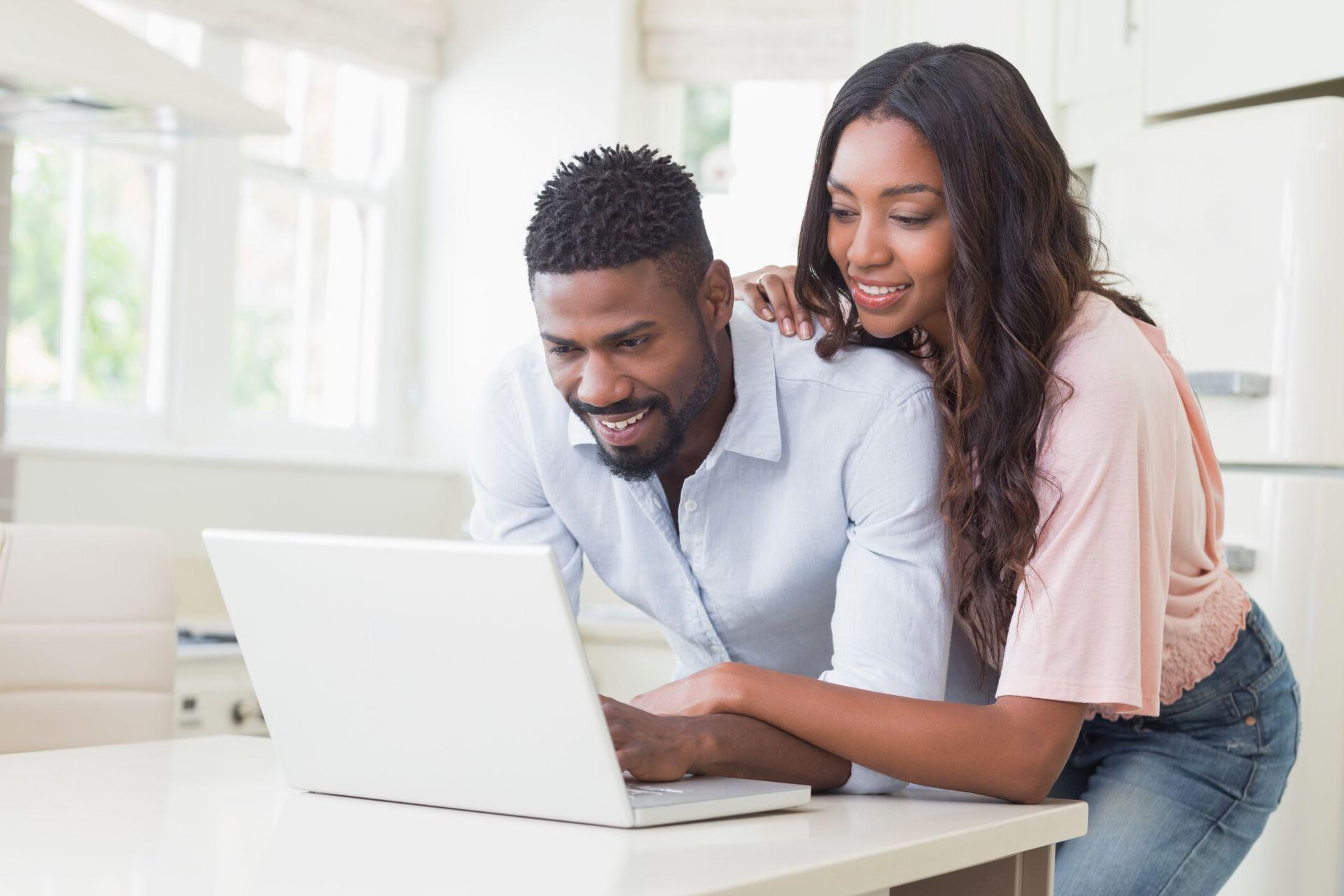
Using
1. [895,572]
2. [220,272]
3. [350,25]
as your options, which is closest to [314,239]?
[220,272]

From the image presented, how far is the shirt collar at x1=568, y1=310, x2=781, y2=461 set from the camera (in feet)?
4.43

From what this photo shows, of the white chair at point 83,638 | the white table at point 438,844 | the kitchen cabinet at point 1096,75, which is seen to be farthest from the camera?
the kitchen cabinet at point 1096,75

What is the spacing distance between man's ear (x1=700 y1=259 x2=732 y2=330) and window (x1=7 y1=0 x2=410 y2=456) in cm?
209

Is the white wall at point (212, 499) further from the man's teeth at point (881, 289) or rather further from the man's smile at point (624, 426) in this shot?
the man's teeth at point (881, 289)

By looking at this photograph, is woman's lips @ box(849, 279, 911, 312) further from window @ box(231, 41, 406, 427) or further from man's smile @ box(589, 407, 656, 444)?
window @ box(231, 41, 406, 427)

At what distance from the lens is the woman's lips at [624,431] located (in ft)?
4.30

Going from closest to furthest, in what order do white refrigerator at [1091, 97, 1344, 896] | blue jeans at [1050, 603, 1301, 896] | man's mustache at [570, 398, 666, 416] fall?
man's mustache at [570, 398, 666, 416] → blue jeans at [1050, 603, 1301, 896] → white refrigerator at [1091, 97, 1344, 896]

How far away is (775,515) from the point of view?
1.35m

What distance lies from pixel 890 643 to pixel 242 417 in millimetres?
2948

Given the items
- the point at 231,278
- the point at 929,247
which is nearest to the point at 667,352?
the point at 929,247

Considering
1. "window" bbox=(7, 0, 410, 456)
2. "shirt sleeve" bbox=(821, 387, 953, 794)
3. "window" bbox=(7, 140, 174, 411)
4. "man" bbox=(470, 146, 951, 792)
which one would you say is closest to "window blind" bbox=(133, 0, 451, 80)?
"window" bbox=(7, 0, 410, 456)

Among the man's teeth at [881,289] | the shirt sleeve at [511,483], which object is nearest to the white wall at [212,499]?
the shirt sleeve at [511,483]

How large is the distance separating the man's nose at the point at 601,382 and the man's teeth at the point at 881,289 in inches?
9.7

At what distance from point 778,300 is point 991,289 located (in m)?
0.27
